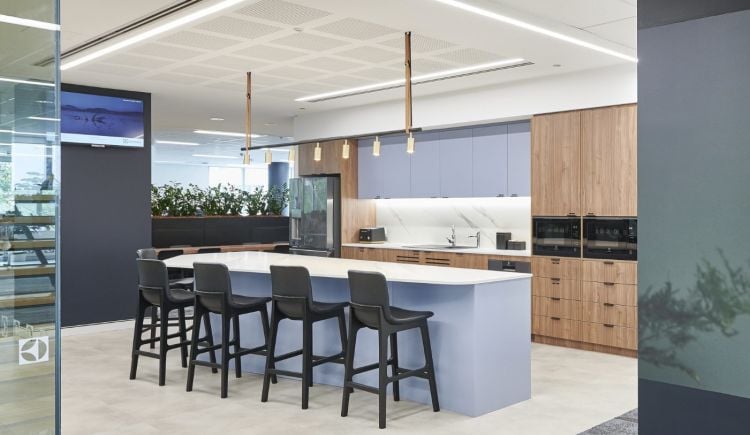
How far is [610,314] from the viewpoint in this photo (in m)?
6.84

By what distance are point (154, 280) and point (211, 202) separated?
5.07 metres

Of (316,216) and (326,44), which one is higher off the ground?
(326,44)

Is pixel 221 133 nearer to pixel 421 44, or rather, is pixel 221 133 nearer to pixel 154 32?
pixel 154 32

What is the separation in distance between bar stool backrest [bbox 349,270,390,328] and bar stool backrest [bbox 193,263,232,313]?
1215mm

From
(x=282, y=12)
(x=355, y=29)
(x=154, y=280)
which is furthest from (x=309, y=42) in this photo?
(x=154, y=280)

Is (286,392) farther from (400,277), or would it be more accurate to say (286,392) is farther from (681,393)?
(681,393)

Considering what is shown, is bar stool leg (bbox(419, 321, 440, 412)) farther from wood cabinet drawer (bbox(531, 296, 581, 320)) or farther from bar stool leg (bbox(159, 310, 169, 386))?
wood cabinet drawer (bbox(531, 296, 581, 320))

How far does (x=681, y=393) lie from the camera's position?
8.69 feet

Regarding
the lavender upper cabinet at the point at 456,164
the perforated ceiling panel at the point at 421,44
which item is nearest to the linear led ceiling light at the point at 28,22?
the perforated ceiling panel at the point at 421,44

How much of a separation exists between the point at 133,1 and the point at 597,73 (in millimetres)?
4643

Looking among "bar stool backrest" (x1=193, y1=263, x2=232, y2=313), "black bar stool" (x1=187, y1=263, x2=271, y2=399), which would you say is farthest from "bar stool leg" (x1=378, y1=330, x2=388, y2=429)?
"bar stool backrest" (x1=193, y1=263, x2=232, y2=313)

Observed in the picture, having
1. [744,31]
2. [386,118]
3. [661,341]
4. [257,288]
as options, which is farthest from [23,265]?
[386,118]

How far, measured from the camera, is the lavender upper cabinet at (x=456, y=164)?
8.50m

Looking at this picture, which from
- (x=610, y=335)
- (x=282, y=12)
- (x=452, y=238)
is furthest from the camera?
(x=452, y=238)
